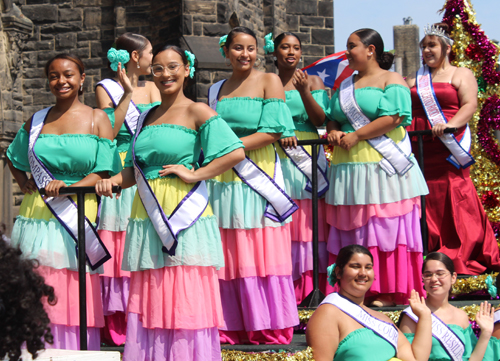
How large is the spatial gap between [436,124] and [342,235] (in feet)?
4.09

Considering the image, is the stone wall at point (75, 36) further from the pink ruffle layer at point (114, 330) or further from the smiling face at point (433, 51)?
the pink ruffle layer at point (114, 330)

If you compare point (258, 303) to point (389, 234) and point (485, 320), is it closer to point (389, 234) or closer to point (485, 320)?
point (389, 234)

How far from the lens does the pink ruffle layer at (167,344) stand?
11.4 ft

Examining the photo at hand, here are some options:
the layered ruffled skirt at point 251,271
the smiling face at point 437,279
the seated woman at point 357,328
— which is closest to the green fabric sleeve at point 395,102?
the layered ruffled skirt at point 251,271

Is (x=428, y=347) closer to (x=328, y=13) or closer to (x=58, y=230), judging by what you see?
(x=58, y=230)

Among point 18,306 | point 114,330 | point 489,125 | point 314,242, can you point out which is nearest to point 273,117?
point 314,242

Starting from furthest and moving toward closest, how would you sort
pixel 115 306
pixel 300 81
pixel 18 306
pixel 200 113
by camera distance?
pixel 300 81, pixel 115 306, pixel 200 113, pixel 18 306

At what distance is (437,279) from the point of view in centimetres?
396

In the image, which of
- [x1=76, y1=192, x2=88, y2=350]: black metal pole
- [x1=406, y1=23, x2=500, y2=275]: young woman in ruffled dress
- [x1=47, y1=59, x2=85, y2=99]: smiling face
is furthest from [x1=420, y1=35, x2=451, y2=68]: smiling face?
[x1=76, y1=192, x2=88, y2=350]: black metal pole

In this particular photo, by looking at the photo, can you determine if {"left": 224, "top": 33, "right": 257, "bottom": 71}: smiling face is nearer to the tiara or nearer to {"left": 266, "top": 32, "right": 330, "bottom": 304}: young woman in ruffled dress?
{"left": 266, "top": 32, "right": 330, "bottom": 304}: young woman in ruffled dress

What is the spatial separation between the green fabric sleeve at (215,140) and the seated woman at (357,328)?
86 centimetres

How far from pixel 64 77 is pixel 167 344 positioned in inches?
66.1

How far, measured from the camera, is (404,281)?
4.90m

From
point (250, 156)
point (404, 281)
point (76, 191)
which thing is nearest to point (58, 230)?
point (76, 191)
